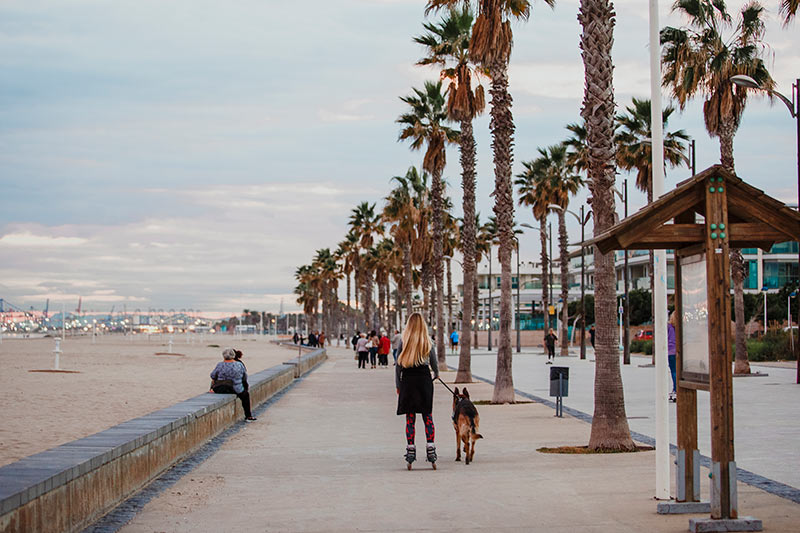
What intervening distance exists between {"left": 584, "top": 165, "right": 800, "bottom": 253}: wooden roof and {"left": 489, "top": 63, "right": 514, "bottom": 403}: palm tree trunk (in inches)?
529

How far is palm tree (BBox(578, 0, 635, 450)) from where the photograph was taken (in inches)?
493

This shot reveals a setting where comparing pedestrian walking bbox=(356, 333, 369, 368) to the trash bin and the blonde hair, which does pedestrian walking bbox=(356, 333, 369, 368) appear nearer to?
the trash bin

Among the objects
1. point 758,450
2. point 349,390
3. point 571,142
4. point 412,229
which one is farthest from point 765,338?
point 758,450

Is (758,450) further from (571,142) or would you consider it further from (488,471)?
(571,142)

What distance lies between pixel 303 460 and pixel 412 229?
130 ft

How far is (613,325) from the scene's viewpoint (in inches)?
500

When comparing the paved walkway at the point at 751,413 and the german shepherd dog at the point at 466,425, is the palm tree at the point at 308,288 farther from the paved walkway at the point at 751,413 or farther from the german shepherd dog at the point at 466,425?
the german shepherd dog at the point at 466,425

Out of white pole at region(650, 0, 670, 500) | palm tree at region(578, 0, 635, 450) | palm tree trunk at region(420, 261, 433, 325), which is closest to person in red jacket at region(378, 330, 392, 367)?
palm tree trunk at region(420, 261, 433, 325)

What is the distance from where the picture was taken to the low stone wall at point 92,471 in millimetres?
6234

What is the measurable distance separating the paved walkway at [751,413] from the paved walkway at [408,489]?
133 centimetres

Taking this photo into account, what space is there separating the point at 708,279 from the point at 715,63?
24.1m

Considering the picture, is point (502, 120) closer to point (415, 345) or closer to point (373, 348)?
point (415, 345)

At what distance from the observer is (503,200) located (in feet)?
74.9

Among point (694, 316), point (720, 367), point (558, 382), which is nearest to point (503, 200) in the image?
point (558, 382)
